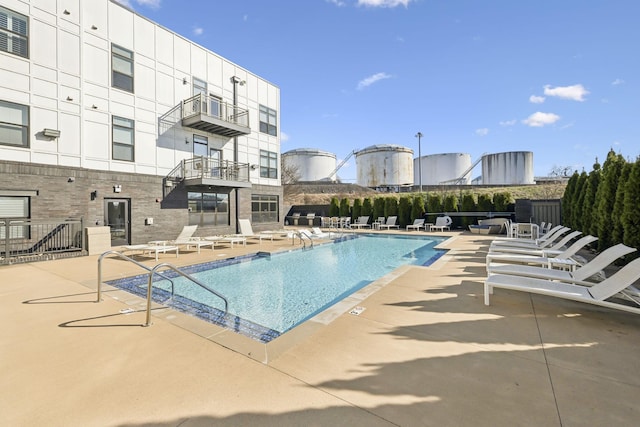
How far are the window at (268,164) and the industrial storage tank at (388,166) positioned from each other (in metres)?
23.5

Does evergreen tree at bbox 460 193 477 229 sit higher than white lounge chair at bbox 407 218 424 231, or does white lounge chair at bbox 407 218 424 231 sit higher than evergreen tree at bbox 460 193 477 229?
evergreen tree at bbox 460 193 477 229

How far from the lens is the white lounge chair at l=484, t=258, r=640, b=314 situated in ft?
12.5

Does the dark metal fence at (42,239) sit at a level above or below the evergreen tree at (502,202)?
below

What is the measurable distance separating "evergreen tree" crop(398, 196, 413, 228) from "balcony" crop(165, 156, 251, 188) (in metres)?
11.2

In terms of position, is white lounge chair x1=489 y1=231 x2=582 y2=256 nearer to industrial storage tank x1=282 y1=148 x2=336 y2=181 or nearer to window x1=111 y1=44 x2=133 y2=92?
window x1=111 y1=44 x2=133 y2=92

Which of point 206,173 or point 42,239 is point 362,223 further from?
point 42,239

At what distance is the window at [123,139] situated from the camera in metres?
12.4

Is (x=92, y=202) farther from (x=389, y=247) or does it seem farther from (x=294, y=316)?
(x=389, y=247)

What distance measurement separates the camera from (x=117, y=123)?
1239cm

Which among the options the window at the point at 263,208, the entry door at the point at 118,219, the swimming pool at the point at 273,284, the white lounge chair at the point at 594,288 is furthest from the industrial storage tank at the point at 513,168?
the entry door at the point at 118,219

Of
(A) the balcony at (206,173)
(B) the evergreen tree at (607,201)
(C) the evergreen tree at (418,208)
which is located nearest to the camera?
(B) the evergreen tree at (607,201)

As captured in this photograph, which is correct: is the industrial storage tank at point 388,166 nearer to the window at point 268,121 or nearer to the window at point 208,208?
the window at point 268,121

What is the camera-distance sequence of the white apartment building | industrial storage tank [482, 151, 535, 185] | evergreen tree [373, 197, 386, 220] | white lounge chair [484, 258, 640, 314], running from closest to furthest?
white lounge chair [484, 258, 640, 314], the white apartment building, evergreen tree [373, 197, 386, 220], industrial storage tank [482, 151, 535, 185]

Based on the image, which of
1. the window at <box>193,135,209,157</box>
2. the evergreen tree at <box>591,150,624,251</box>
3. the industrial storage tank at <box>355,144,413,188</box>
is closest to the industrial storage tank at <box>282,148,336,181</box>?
the industrial storage tank at <box>355,144,413,188</box>
